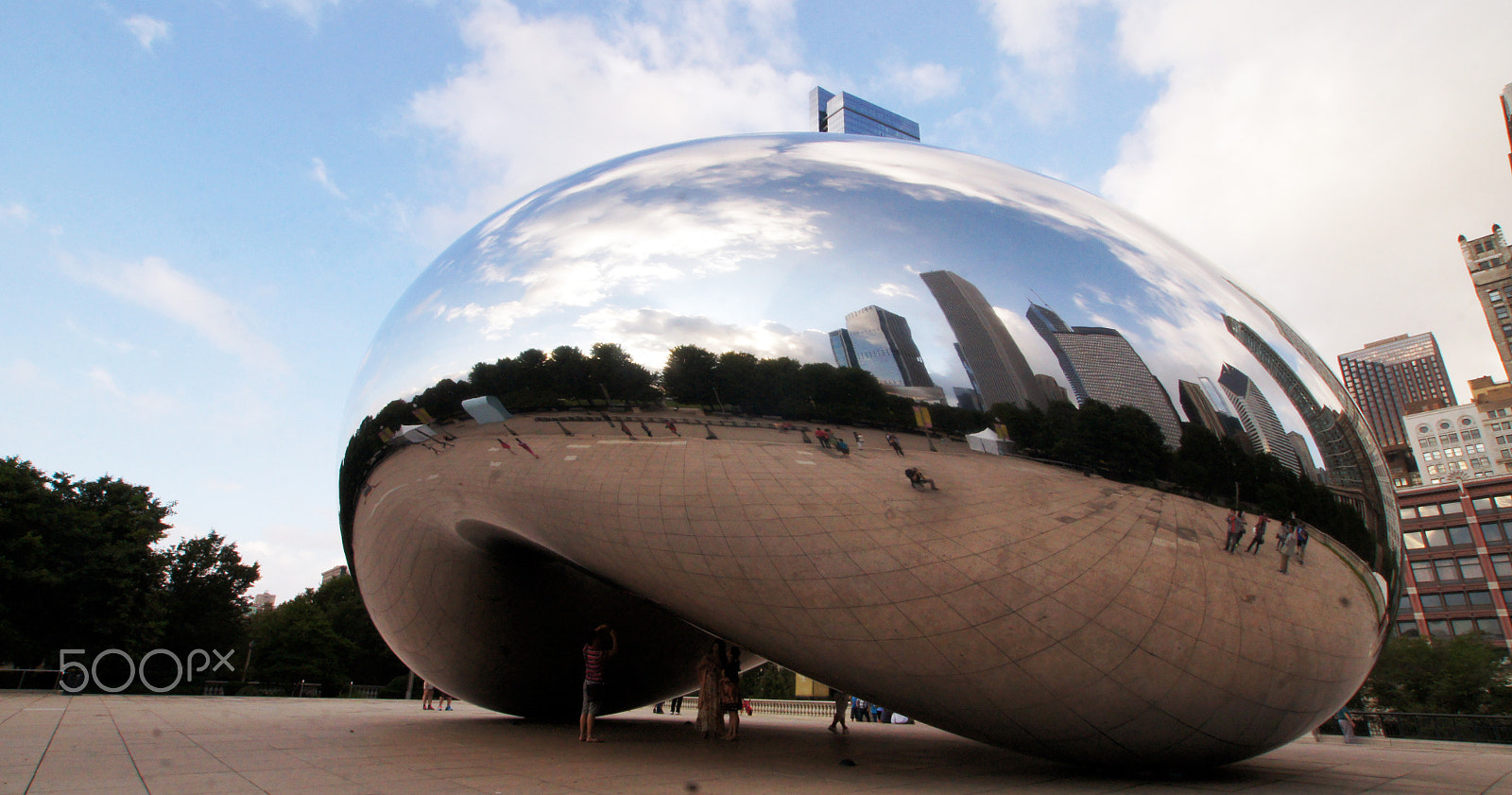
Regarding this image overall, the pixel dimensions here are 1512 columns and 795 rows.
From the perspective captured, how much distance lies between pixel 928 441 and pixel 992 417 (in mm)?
352

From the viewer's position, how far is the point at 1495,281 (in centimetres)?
15162

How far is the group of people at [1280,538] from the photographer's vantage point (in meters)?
4.21

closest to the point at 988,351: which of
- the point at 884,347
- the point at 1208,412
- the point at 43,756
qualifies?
the point at 884,347

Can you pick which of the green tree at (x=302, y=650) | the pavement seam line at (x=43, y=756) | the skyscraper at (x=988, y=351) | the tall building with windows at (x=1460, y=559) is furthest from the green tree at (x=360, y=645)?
the tall building with windows at (x=1460, y=559)

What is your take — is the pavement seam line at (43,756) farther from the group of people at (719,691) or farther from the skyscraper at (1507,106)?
the skyscraper at (1507,106)

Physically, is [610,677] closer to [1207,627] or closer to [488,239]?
[488,239]

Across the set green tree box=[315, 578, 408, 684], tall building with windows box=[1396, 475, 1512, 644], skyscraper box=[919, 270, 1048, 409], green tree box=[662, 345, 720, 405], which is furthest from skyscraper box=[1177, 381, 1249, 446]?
tall building with windows box=[1396, 475, 1512, 644]

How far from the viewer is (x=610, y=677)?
885 cm

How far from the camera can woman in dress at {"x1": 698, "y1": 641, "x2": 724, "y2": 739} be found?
806 cm

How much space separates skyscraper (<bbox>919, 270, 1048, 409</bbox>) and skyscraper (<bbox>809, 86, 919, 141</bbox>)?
14901cm

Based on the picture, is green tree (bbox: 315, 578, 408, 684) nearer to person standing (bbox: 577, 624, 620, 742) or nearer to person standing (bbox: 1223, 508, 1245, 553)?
person standing (bbox: 577, 624, 620, 742)

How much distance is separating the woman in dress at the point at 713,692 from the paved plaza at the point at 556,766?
0.78ft

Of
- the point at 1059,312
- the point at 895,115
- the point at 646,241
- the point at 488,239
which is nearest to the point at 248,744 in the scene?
the point at 488,239

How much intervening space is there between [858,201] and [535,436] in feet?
7.87
